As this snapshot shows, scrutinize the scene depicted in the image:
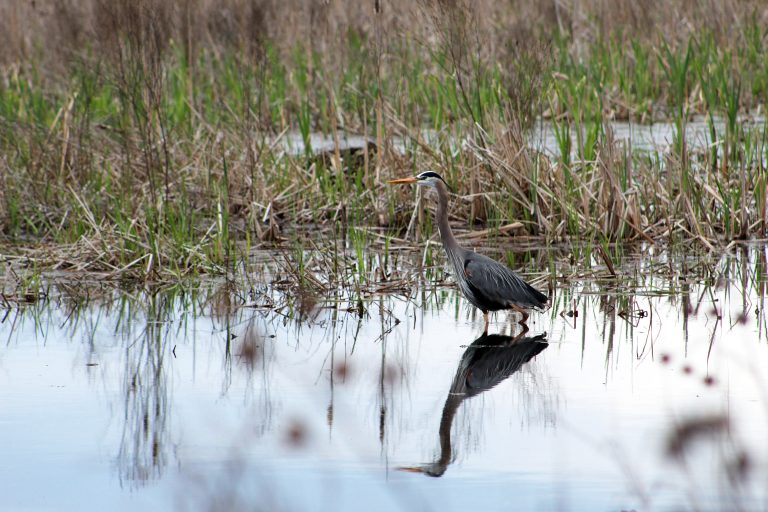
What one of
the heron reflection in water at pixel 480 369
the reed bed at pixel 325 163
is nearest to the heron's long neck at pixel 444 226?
the reed bed at pixel 325 163

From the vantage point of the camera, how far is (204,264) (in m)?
7.08

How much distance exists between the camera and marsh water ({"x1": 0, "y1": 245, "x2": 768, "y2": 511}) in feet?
11.7

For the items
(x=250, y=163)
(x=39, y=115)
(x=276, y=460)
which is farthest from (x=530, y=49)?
(x=276, y=460)

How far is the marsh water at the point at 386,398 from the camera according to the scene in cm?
356

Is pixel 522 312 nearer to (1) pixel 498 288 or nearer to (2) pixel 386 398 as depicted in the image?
(1) pixel 498 288

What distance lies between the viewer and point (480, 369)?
198 inches

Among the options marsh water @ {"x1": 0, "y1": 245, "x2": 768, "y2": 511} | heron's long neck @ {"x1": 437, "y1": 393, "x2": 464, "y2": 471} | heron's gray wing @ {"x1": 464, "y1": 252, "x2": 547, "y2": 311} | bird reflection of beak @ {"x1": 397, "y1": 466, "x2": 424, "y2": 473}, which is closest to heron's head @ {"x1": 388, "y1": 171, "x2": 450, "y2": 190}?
marsh water @ {"x1": 0, "y1": 245, "x2": 768, "y2": 511}

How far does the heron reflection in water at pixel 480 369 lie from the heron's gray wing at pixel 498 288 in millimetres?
216

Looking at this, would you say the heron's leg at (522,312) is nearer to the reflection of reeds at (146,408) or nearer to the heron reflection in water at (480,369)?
the heron reflection in water at (480,369)

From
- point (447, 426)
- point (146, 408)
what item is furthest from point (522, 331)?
point (146, 408)

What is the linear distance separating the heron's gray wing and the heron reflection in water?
0.22m

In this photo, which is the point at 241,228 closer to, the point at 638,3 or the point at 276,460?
the point at 276,460

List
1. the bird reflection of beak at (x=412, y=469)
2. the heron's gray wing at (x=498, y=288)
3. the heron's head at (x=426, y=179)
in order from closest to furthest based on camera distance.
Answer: the bird reflection of beak at (x=412, y=469) < the heron's gray wing at (x=498, y=288) < the heron's head at (x=426, y=179)

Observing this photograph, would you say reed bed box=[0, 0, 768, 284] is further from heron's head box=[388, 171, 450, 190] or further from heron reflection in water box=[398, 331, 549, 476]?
heron reflection in water box=[398, 331, 549, 476]
